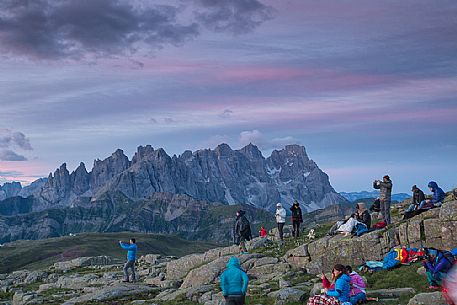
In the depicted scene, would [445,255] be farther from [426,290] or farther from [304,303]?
[304,303]

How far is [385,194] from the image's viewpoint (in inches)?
1478

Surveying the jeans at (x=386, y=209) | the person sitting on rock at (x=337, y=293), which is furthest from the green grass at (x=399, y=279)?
the jeans at (x=386, y=209)

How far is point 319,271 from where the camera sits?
3198cm

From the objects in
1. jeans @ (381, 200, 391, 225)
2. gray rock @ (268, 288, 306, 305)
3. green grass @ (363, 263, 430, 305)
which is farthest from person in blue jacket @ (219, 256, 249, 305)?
jeans @ (381, 200, 391, 225)

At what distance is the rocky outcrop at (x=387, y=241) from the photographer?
29031mm

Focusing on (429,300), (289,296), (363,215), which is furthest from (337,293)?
(363,215)

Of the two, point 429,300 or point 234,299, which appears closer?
point 429,300

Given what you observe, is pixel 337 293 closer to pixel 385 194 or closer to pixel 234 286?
pixel 234 286

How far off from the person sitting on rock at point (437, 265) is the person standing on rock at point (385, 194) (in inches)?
541

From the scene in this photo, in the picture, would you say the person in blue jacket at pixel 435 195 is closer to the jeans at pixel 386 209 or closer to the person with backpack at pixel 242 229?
the jeans at pixel 386 209

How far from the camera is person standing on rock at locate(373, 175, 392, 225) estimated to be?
3719 cm

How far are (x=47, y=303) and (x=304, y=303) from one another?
24.5 metres

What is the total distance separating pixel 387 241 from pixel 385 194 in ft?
24.3

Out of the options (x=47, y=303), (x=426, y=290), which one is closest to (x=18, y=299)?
(x=47, y=303)
